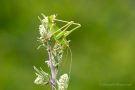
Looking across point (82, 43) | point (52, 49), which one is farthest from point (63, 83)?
point (82, 43)

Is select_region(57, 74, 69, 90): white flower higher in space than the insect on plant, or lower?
lower

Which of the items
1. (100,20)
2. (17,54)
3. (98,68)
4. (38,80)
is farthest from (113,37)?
(38,80)

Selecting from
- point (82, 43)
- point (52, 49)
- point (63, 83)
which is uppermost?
point (82, 43)

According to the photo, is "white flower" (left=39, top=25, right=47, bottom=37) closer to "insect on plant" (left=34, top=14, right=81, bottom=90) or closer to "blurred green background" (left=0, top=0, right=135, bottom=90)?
"insect on plant" (left=34, top=14, right=81, bottom=90)

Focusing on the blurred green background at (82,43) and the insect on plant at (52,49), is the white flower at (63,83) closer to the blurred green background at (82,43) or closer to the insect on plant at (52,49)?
the insect on plant at (52,49)

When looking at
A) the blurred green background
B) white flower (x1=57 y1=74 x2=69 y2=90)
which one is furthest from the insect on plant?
the blurred green background

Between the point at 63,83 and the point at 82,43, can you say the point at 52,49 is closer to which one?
the point at 63,83

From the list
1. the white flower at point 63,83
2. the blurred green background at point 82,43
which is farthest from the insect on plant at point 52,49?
the blurred green background at point 82,43

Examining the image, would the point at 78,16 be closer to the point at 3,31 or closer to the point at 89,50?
the point at 89,50
